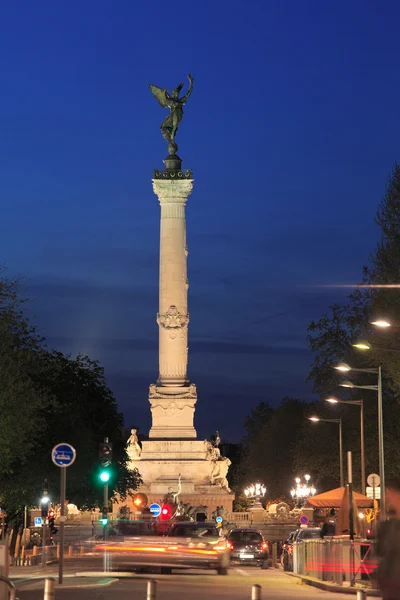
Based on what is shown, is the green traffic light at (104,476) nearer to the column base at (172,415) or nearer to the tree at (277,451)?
the column base at (172,415)

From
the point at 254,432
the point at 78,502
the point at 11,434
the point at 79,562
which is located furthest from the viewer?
the point at 254,432

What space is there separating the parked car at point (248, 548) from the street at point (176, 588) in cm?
1174

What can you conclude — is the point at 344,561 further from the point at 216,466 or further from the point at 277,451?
the point at 277,451

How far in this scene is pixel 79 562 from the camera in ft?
144

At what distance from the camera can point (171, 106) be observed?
356ft

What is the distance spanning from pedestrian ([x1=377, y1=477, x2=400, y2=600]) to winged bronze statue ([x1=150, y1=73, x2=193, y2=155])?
9631 centimetres

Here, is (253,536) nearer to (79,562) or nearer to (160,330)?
(79,562)

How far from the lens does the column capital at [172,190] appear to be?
10206 centimetres

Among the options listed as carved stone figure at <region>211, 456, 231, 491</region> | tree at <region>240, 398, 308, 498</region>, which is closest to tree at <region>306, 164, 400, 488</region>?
carved stone figure at <region>211, 456, 231, 491</region>

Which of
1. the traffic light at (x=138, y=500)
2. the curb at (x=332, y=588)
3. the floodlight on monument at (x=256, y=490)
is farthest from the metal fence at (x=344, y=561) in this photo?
the floodlight on monument at (x=256, y=490)

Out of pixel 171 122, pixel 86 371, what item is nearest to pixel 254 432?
pixel 171 122

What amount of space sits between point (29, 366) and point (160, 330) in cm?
4689

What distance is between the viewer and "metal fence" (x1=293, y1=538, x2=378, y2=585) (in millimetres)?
32031

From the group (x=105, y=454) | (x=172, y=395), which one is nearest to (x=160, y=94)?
(x=172, y=395)
